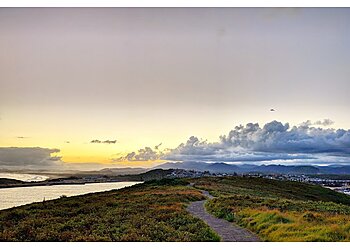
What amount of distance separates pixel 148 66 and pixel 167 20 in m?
4.86

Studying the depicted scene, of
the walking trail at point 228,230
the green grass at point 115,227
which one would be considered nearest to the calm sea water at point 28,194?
the green grass at point 115,227

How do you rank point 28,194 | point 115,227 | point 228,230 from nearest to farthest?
1. point 228,230
2. point 115,227
3. point 28,194

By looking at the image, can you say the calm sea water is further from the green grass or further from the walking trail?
the walking trail

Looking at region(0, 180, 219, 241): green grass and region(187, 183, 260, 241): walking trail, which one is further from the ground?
region(0, 180, 219, 241): green grass

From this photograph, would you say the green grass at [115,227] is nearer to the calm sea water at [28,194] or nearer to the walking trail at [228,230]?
the walking trail at [228,230]

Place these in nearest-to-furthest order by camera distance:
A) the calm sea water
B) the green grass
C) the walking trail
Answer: the walking trail → the green grass → the calm sea water

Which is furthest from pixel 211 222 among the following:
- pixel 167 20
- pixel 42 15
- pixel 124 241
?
pixel 42 15

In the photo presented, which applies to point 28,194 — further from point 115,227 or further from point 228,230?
point 228,230

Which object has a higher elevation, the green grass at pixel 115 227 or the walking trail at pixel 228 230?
the green grass at pixel 115 227

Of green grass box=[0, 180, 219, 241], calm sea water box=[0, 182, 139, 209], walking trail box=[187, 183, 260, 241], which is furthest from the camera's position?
calm sea water box=[0, 182, 139, 209]

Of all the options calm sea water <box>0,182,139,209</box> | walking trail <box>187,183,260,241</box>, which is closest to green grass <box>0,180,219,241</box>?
walking trail <box>187,183,260,241</box>

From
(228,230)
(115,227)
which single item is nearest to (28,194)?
(115,227)

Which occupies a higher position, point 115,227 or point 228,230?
point 115,227

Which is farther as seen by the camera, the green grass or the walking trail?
the green grass
